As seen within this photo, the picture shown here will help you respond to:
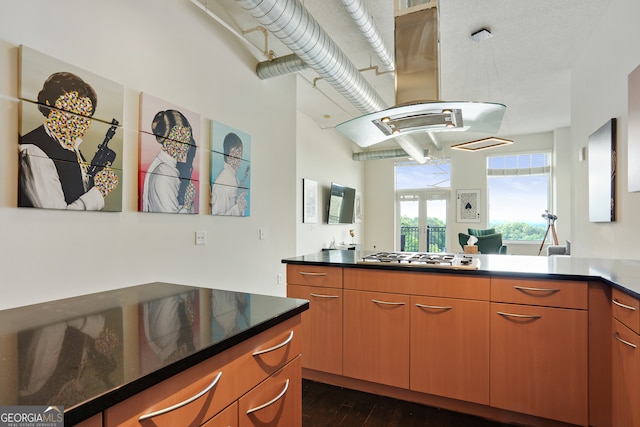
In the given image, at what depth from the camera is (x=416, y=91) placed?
234 centimetres

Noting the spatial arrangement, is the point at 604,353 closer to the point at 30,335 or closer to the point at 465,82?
the point at 30,335

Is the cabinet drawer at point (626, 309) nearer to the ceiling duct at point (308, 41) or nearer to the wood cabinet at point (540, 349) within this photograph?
the wood cabinet at point (540, 349)

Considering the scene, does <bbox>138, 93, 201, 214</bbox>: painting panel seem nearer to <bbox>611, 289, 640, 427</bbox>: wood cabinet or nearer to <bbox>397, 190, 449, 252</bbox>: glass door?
<bbox>611, 289, 640, 427</bbox>: wood cabinet

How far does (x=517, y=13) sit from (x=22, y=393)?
3956mm

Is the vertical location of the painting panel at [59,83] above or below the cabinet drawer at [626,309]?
above

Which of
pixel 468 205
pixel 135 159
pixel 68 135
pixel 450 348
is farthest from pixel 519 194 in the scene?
pixel 68 135

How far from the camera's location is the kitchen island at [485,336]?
1.74 meters

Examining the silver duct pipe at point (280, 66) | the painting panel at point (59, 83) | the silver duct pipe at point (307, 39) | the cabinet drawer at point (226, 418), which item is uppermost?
the silver duct pipe at point (280, 66)

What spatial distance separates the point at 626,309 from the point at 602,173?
2.01m

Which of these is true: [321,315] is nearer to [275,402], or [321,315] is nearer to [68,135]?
[275,402]

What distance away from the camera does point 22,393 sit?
0.61 m

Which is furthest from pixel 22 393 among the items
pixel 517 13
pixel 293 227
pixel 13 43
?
pixel 517 13

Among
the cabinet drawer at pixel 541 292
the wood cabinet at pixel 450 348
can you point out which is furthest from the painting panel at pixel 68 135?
the cabinet drawer at pixel 541 292

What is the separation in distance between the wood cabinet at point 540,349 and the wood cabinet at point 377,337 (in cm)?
51
